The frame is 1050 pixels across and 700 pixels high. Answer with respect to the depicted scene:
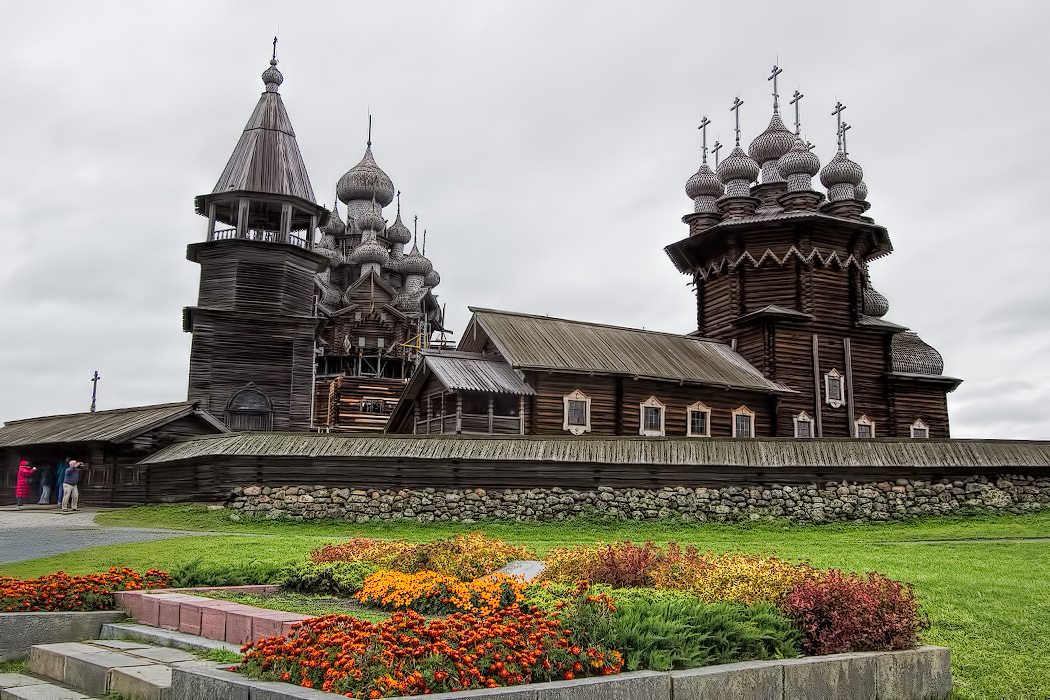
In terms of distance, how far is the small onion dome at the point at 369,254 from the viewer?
60.5 m

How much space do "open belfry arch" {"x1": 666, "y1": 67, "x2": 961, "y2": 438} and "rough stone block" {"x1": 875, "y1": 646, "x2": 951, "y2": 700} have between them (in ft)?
93.4

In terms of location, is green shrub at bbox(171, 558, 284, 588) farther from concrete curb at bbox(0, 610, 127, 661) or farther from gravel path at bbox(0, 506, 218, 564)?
gravel path at bbox(0, 506, 218, 564)

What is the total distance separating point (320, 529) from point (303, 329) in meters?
16.1

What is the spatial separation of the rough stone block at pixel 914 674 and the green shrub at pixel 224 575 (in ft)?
22.9

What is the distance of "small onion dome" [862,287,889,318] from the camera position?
44.1m

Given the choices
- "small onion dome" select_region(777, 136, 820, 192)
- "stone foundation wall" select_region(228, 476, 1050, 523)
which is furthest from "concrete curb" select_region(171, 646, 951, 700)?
"small onion dome" select_region(777, 136, 820, 192)

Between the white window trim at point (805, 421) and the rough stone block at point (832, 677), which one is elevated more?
the white window trim at point (805, 421)

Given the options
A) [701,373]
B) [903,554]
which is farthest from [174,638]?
[701,373]

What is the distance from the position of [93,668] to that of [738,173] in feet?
124

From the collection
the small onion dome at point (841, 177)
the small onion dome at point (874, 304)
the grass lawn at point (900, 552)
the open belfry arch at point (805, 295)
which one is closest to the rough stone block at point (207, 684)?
the grass lawn at point (900, 552)

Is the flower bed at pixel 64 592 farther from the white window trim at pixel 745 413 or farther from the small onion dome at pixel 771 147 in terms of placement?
the small onion dome at pixel 771 147

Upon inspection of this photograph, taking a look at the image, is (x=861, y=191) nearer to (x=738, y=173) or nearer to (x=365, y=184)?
(x=738, y=173)

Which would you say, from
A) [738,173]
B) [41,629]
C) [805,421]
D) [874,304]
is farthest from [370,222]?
[41,629]

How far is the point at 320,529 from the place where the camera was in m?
20.2
